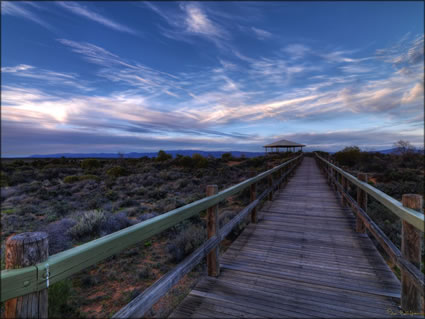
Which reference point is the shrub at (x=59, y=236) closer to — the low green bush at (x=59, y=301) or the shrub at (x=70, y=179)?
the low green bush at (x=59, y=301)

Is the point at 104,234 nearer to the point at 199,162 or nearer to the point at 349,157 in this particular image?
the point at 199,162

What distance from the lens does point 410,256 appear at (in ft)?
7.19

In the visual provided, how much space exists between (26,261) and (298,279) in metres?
2.96

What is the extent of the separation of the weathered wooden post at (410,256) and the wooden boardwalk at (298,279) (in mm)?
187

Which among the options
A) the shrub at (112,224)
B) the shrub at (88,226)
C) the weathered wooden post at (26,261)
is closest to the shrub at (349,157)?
the shrub at (112,224)

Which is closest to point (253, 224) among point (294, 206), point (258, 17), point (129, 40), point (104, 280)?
point (294, 206)

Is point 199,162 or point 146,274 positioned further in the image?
point 199,162

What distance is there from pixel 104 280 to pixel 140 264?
0.79 meters

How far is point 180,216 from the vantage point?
2.14 m

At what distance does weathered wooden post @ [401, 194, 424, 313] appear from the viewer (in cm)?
213

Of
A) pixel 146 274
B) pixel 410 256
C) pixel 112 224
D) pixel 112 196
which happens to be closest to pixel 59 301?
pixel 146 274

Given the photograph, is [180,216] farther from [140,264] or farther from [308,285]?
[140,264]

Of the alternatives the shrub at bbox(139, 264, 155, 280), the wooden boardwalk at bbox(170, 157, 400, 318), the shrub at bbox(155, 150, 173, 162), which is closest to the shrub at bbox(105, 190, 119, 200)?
the shrub at bbox(139, 264, 155, 280)

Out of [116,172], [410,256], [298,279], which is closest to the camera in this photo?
[410,256]
